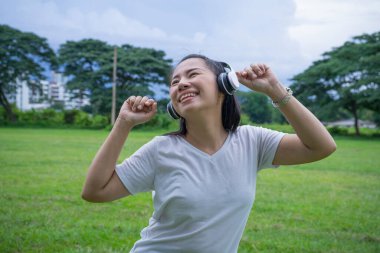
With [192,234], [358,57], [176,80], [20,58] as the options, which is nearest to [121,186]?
[192,234]

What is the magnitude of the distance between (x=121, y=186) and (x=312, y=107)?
30537 millimetres

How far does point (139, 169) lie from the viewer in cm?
183

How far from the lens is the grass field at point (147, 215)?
160 inches

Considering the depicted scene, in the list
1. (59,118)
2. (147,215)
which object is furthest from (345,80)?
(147,215)

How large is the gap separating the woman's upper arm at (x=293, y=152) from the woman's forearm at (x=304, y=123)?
30 millimetres

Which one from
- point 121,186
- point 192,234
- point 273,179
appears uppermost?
point 121,186

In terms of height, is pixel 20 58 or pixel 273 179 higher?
pixel 20 58

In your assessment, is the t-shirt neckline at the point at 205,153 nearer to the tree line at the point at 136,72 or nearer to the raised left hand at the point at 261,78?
the raised left hand at the point at 261,78

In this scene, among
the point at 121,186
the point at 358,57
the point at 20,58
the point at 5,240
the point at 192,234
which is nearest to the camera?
the point at 192,234

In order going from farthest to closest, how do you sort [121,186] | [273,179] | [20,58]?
1. [20,58]
2. [273,179]
3. [121,186]

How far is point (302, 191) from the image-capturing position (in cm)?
709

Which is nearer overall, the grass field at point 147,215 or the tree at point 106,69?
the grass field at point 147,215

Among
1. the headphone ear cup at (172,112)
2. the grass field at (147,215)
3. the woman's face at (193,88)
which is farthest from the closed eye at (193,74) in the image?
the grass field at (147,215)

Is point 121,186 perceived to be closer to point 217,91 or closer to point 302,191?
point 217,91
